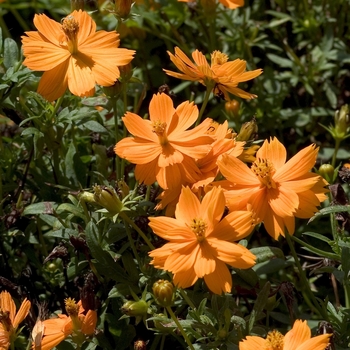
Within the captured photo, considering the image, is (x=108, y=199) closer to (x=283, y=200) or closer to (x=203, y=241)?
(x=203, y=241)

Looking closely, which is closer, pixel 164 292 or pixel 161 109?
pixel 164 292

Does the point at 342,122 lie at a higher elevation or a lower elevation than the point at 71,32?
lower

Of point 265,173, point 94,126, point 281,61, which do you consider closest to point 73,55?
point 94,126

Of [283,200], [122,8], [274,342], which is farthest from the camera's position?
[122,8]

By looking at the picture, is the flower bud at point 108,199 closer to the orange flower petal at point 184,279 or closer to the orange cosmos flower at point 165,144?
the orange cosmos flower at point 165,144

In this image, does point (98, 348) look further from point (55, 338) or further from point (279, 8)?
point (279, 8)

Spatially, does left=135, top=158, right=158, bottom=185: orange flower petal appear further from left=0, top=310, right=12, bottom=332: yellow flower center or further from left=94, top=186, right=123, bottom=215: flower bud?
left=0, top=310, right=12, bottom=332: yellow flower center
